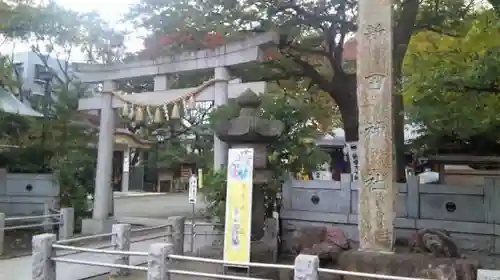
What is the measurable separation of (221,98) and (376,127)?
4.82 metres

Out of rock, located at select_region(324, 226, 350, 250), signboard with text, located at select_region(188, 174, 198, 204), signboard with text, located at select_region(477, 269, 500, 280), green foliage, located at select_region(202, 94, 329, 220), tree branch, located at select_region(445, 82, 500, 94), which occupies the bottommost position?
rock, located at select_region(324, 226, 350, 250)

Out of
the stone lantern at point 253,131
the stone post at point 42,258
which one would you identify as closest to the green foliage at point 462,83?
the stone lantern at point 253,131

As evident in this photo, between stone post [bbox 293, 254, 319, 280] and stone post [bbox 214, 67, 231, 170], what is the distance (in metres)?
6.08

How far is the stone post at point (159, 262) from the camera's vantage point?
6531 mm

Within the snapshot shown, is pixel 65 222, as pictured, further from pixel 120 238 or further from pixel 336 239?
pixel 336 239

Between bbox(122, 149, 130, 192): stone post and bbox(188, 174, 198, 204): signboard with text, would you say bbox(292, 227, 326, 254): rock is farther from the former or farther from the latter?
bbox(122, 149, 130, 192): stone post

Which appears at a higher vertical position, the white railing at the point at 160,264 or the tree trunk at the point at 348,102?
the tree trunk at the point at 348,102

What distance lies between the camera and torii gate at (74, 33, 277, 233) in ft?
38.4

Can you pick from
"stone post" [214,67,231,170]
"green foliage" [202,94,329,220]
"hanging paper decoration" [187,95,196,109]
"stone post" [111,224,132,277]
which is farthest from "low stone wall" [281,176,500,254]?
"stone post" [111,224,132,277]

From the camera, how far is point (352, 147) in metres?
13.3

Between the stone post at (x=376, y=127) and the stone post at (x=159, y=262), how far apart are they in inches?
120

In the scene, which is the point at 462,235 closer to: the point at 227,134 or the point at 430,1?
the point at 227,134

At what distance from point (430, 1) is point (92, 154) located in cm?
1193

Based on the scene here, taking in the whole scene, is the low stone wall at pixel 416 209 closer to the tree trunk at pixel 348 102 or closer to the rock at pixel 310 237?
the rock at pixel 310 237
